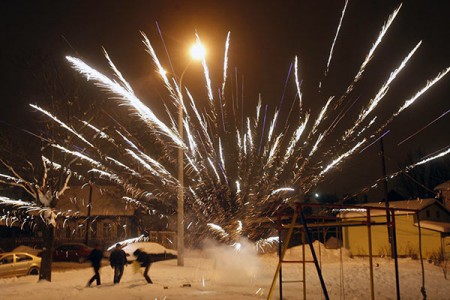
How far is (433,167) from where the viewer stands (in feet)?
202

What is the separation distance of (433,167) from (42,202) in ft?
186

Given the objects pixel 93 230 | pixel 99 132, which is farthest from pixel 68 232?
pixel 99 132

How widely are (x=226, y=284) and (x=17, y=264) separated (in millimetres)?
10408

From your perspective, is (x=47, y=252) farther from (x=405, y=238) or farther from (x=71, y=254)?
(x=405, y=238)

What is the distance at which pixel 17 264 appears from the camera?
20438 millimetres

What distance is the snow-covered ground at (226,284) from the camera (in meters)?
13.0

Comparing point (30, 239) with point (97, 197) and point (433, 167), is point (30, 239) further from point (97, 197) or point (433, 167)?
point (433, 167)

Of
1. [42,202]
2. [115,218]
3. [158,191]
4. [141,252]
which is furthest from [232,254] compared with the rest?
[115,218]

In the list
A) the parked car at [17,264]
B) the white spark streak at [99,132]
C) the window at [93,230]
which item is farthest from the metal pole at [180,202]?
the window at [93,230]

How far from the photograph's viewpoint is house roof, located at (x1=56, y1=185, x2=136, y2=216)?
46281 mm

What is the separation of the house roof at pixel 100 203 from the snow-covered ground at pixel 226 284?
25.8 metres

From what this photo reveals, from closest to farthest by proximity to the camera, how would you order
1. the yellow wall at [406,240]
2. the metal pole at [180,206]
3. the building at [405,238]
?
the metal pole at [180,206], the building at [405,238], the yellow wall at [406,240]

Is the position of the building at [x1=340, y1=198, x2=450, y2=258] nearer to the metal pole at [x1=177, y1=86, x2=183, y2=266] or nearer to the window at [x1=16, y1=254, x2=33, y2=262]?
the metal pole at [x1=177, y1=86, x2=183, y2=266]

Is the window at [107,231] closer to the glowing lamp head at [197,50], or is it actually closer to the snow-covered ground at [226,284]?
the snow-covered ground at [226,284]
